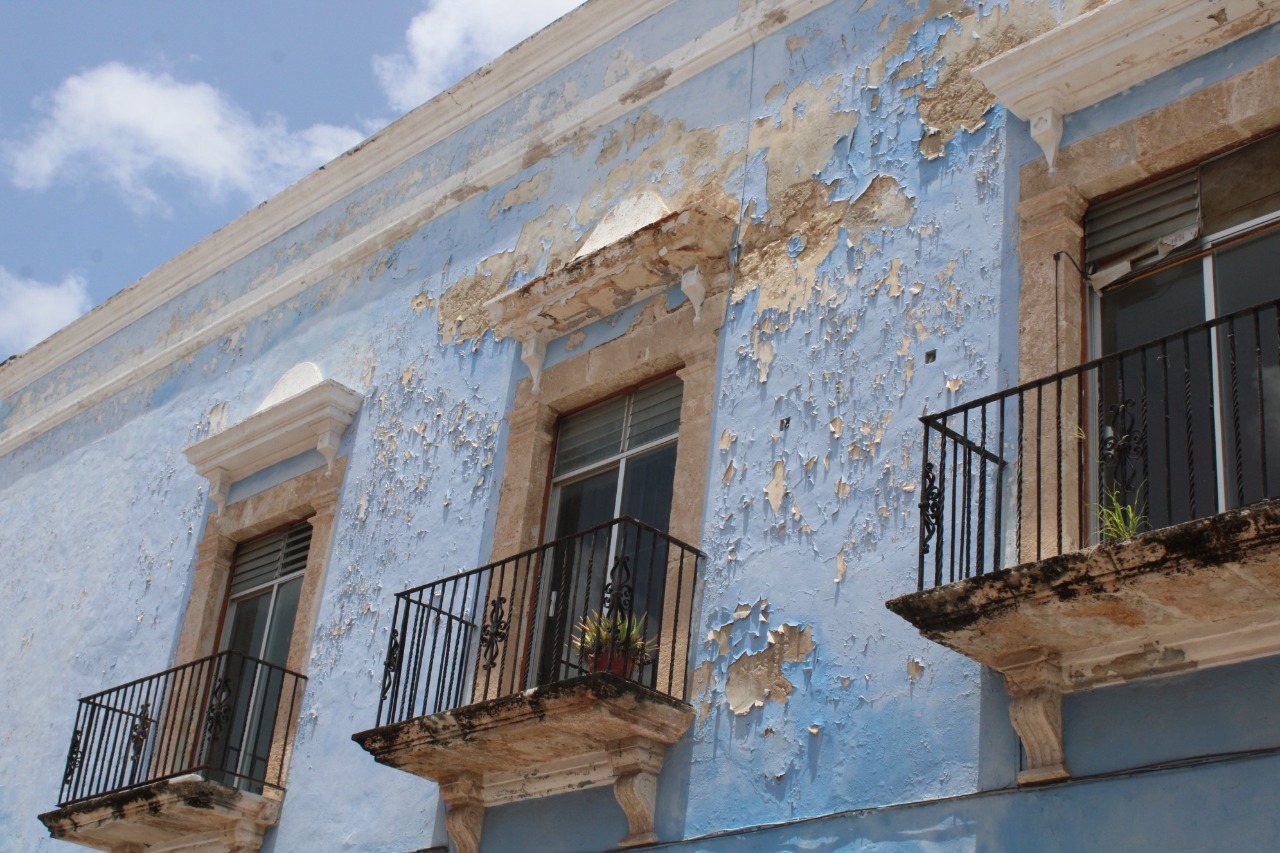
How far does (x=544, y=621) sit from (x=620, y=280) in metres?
1.84

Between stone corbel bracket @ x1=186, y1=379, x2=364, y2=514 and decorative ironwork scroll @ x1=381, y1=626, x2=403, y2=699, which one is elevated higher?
stone corbel bracket @ x1=186, y1=379, x2=364, y2=514

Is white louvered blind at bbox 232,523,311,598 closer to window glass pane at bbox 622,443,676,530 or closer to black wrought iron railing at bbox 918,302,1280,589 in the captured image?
window glass pane at bbox 622,443,676,530

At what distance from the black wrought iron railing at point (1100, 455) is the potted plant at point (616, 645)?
166 centimetres

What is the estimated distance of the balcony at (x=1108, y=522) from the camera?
5.70 meters

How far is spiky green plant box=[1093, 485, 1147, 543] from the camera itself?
20.9ft

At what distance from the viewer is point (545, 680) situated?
28.3 ft

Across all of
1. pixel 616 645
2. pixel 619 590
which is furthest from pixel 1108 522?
pixel 616 645

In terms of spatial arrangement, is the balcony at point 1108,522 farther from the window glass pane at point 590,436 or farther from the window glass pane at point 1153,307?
the window glass pane at point 590,436

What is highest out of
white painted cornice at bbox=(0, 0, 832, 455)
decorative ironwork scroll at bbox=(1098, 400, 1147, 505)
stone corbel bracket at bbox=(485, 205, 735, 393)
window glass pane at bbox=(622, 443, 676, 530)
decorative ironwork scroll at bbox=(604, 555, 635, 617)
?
white painted cornice at bbox=(0, 0, 832, 455)

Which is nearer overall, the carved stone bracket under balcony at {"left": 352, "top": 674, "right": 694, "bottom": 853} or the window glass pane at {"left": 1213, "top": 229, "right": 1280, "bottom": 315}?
the window glass pane at {"left": 1213, "top": 229, "right": 1280, "bottom": 315}

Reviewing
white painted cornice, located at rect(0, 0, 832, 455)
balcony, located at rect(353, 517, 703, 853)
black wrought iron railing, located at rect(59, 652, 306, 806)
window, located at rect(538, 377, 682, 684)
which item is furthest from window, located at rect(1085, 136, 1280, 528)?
black wrought iron railing, located at rect(59, 652, 306, 806)

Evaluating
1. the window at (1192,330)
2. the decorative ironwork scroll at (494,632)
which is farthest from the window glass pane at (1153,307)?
the decorative ironwork scroll at (494,632)

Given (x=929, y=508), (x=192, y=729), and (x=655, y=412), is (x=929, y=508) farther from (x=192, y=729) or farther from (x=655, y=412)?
(x=192, y=729)

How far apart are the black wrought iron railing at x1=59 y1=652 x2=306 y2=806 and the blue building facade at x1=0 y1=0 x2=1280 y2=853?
0.04 m
